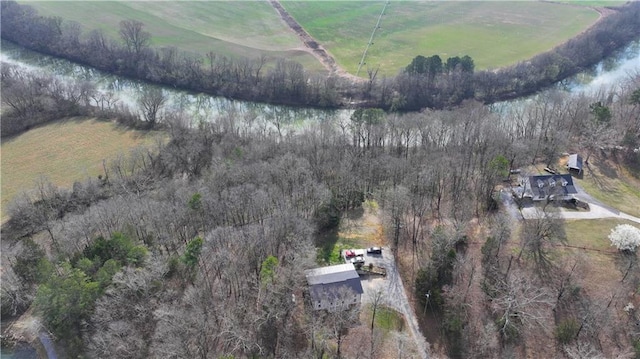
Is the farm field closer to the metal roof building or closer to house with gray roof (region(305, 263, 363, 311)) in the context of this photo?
the metal roof building

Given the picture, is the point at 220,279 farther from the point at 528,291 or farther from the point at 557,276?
the point at 557,276

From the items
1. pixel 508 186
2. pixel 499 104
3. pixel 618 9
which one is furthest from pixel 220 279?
pixel 618 9

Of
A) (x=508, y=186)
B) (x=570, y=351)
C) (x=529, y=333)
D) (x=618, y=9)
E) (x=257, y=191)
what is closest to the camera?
(x=570, y=351)

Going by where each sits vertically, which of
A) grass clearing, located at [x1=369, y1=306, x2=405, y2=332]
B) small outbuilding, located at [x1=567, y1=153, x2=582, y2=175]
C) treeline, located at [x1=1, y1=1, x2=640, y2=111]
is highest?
treeline, located at [x1=1, y1=1, x2=640, y2=111]

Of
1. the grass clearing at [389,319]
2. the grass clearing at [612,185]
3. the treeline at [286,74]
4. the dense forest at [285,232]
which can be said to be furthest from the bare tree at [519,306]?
the treeline at [286,74]

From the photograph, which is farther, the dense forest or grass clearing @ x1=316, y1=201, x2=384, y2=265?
grass clearing @ x1=316, y1=201, x2=384, y2=265

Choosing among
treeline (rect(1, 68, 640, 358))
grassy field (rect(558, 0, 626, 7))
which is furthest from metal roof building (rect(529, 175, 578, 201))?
grassy field (rect(558, 0, 626, 7))

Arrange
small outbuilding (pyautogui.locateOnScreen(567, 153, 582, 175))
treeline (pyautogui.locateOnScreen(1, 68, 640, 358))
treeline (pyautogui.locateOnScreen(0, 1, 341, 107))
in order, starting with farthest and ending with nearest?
treeline (pyautogui.locateOnScreen(0, 1, 341, 107)), small outbuilding (pyautogui.locateOnScreen(567, 153, 582, 175)), treeline (pyautogui.locateOnScreen(1, 68, 640, 358))

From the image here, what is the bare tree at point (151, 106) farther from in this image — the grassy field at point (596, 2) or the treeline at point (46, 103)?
the grassy field at point (596, 2)
